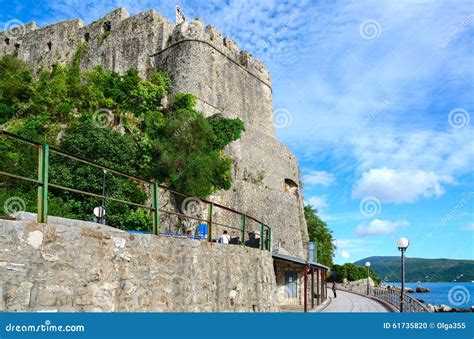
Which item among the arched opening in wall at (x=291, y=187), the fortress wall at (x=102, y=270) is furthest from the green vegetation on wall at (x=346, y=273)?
the fortress wall at (x=102, y=270)

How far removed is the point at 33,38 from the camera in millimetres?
36344

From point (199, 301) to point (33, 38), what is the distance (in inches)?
1377

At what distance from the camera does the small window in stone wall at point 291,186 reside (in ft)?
104

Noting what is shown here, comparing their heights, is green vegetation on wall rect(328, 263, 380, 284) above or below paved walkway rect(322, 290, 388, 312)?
below

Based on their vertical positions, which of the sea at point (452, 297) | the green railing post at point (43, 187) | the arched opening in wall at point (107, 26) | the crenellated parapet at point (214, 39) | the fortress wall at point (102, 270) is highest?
the arched opening in wall at point (107, 26)

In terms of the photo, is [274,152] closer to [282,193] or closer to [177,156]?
[282,193]

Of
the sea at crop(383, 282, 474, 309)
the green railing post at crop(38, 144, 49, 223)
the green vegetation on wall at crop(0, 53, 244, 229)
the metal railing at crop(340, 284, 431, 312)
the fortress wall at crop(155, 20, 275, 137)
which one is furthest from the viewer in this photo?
the fortress wall at crop(155, 20, 275, 137)

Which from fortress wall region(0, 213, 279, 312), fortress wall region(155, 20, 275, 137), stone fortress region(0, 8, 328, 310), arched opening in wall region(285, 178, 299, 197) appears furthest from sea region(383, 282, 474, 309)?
fortress wall region(155, 20, 275, 137)

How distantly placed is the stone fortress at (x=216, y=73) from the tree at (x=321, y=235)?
1495cm

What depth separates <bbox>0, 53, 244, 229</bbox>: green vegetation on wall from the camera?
2058 cm

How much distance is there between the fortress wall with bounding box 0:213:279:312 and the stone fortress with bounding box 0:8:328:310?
1641 centimetres

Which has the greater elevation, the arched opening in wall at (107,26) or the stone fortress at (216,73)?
the arched opening in wall at (107,26)

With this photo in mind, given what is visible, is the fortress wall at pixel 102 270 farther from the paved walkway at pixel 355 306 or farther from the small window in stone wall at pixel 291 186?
the small window in stone wall at pixel 291 186

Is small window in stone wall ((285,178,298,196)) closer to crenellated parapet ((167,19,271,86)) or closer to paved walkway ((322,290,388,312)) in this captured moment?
paved walkway ((322,290,388,312))
